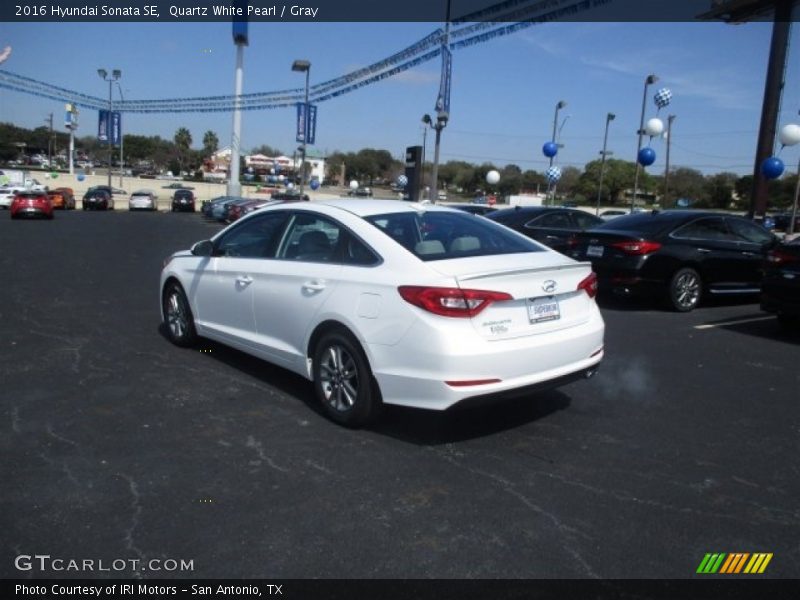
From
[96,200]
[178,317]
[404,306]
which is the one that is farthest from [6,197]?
[404,306]

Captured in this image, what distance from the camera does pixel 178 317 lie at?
6.61 meters

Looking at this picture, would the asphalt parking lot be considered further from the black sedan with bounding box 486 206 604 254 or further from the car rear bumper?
the black sedan with bounding box 486 206 604 254

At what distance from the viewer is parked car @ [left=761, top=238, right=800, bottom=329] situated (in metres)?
7.69

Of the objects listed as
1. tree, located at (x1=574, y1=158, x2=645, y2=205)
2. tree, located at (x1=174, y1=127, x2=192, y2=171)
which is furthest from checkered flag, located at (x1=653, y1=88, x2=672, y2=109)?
tree, located at (x1=174, y1=127, x2=192, y2=171)

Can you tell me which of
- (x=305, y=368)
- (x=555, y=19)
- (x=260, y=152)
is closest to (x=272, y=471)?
(x=305, y=368)

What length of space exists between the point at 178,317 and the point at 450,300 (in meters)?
3.67

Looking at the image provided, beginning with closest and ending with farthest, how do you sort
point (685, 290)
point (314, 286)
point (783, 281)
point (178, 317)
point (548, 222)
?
point (314, 286), point (178, 317), point (783, 281), point (685, 290), point (548, 222)

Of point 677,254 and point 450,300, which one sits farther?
point 677,254

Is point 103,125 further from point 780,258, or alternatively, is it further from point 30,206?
point 780,258

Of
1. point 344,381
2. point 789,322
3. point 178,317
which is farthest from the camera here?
point 789,322

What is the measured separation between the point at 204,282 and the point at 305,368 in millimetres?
1769

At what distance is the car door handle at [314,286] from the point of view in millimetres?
4609

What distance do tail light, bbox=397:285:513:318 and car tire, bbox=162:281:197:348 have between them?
3.19 metres
